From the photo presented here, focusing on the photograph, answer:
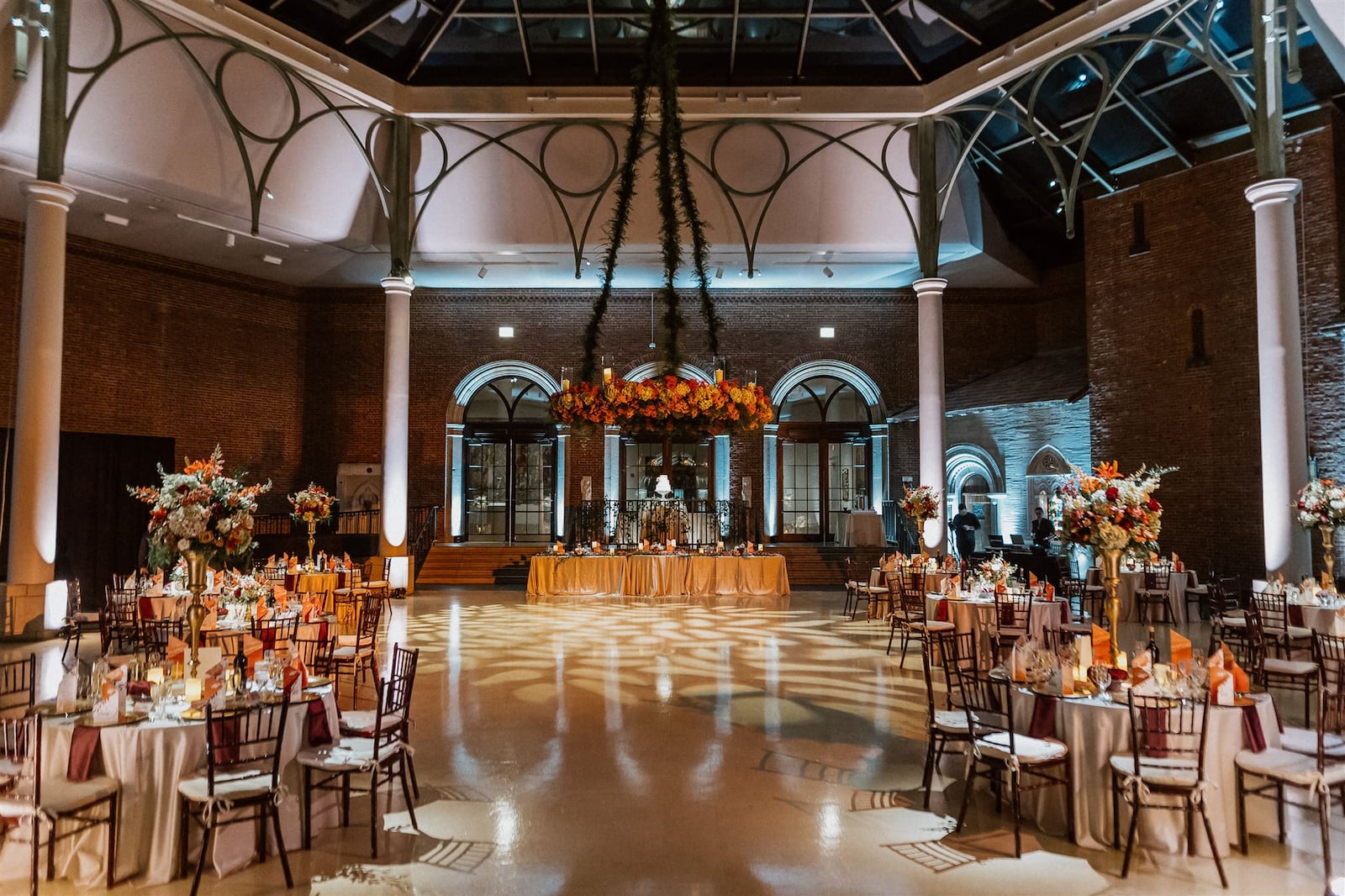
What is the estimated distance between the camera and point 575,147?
13312 mm

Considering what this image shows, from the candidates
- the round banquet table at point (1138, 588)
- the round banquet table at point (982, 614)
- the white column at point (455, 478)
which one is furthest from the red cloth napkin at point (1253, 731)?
the white column at point (455, 478)

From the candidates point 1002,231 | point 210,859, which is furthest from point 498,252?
point 210,859

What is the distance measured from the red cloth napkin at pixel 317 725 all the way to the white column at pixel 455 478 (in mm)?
12752

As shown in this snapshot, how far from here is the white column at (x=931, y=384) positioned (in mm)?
12406

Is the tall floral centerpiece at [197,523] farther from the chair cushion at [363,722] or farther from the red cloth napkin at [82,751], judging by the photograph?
the chair cushion at [363,722]

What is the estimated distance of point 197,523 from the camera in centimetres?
443

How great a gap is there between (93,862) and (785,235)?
1258 cm

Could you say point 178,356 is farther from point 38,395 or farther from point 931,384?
point 931,384

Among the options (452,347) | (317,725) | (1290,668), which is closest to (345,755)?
(317,725)

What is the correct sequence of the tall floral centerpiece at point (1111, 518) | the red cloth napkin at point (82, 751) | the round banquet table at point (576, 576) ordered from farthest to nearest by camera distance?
the round banquet table at point (576, 576) < the tall floral centerpiece at point (1111, 518) < the red cloth napkin at point (82, 751)

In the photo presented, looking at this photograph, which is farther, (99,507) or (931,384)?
(99,507)

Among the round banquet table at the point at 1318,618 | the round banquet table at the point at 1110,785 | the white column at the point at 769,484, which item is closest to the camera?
the round banquet table at the point at 1110,785

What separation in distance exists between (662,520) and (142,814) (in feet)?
39.9

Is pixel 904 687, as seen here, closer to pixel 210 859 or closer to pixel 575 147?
pixel 210 859
